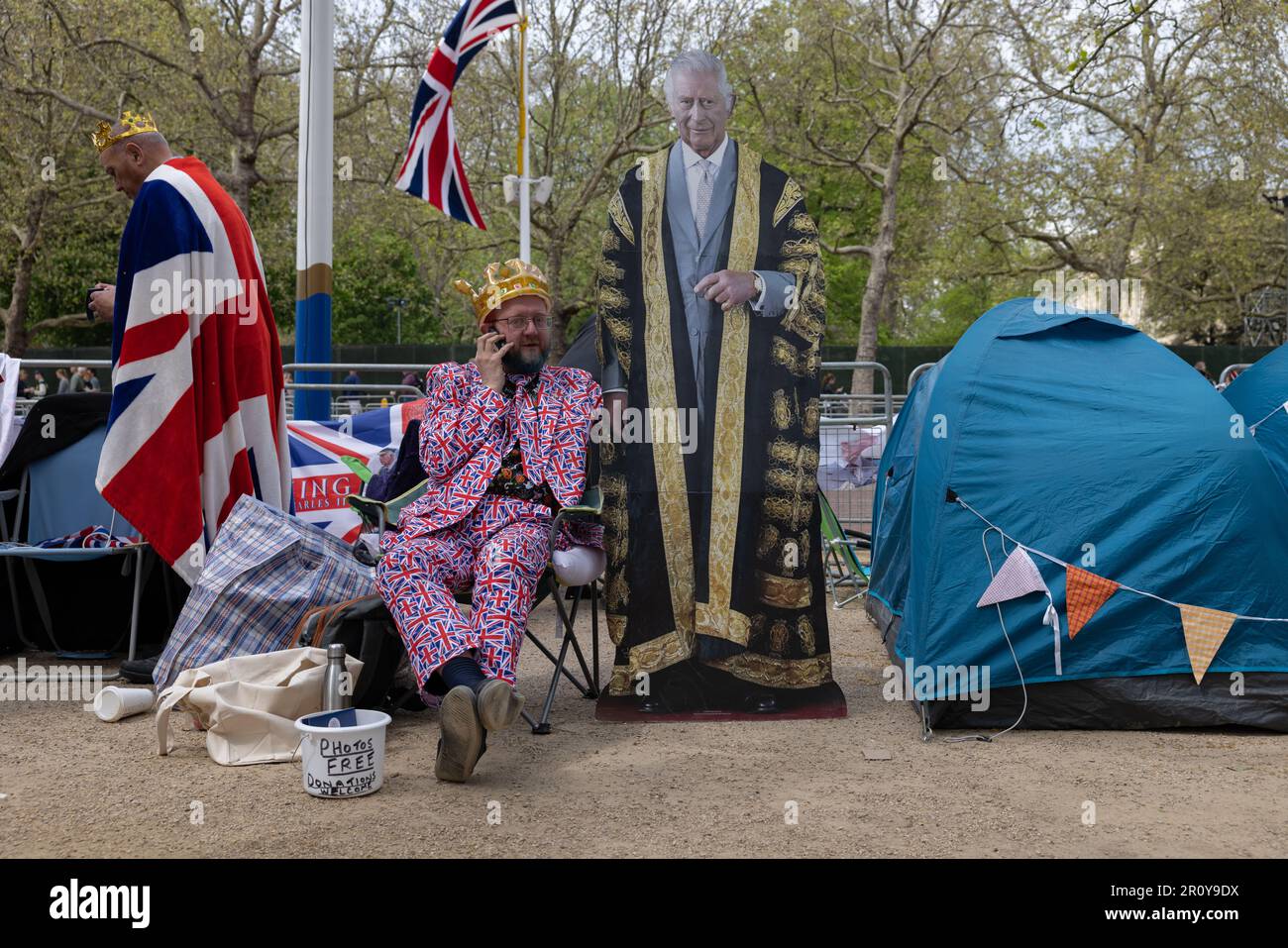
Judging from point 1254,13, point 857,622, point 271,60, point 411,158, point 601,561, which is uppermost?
point 271,60

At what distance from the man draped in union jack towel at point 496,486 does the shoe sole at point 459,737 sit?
292mm

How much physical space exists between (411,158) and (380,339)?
33823 millimetres

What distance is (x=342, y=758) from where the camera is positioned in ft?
11.8

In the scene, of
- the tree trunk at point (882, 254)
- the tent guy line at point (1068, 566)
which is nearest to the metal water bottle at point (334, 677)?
the tent guy line at point (1068, 566)

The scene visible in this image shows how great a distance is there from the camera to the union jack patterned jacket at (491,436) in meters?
4.52

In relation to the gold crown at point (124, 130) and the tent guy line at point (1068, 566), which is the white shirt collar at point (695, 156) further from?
the gold crown at point (124, 130)

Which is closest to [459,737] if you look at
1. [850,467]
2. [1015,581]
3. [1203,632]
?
[1015,581]

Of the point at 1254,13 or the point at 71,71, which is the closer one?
the point at 1254,13

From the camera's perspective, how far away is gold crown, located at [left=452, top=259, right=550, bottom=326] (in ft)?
15.1

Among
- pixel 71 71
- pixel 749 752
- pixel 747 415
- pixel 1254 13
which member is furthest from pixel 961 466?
pixel 71 71

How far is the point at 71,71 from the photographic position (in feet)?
65.2

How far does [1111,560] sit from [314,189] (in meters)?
6.48

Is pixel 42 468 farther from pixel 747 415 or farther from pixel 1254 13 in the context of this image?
pixel 1254 13

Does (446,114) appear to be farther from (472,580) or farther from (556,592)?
(472,580)
